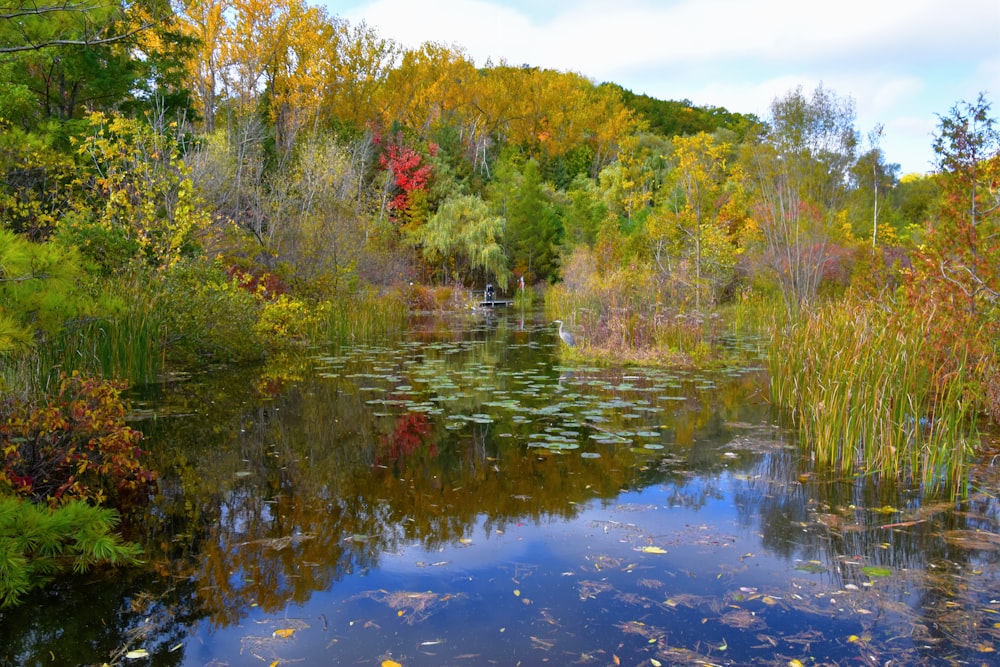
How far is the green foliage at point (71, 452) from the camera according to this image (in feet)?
12.8

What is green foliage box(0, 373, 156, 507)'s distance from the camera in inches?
154

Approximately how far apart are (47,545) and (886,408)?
5547 millimetres

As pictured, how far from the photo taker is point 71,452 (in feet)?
13.3

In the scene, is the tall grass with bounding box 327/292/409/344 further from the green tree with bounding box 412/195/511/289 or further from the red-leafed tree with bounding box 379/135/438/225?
the red-leafed tree with bounding box 379/135/438/225

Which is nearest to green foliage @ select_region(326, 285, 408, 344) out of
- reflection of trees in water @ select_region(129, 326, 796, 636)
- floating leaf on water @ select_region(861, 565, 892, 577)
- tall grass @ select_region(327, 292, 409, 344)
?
tall grass @ select_region(327, 292, 409, 344)

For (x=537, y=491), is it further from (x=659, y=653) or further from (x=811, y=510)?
(x=659, y=653)

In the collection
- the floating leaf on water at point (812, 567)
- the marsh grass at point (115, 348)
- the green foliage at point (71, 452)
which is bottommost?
the floating leaf on water at point (812, 567)

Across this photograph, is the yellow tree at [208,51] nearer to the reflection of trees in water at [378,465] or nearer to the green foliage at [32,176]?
the green foliage at [32,176]

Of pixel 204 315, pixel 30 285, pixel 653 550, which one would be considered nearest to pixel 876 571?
pixel 653 550

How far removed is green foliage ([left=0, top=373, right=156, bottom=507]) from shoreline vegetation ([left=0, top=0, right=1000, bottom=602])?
28 millimetres

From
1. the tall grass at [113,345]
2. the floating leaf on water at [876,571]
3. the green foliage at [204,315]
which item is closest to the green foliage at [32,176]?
the tall grass at [113,345]

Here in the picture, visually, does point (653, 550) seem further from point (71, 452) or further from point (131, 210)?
point (131, 210)

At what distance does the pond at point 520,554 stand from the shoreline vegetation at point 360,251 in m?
0.56

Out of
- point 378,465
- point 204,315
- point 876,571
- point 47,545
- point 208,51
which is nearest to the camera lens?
point 47,545
